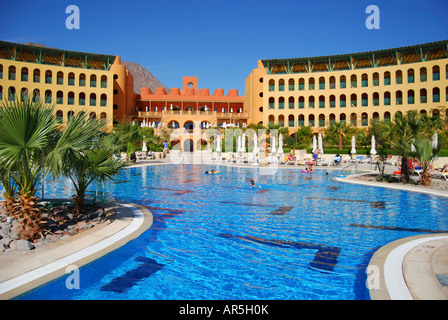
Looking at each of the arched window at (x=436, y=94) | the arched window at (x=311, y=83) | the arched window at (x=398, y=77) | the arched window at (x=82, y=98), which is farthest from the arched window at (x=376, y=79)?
the arched window at (x=82, y=98)

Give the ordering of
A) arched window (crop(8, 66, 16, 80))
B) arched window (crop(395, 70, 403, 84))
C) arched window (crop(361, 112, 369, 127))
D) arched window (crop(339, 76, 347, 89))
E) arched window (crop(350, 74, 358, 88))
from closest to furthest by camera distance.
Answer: arched window (crop(8, 66, 16, 80)), arched window (crop(395, 70, 403, 84)), arched window (crop(361, 112, 369, 127)), arched window (crop(350, 74, 358, 88)), arched window (crop(339, 76, 347, 89))

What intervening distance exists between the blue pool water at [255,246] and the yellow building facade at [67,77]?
32.0m

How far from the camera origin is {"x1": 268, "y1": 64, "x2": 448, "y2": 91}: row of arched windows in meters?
39.3

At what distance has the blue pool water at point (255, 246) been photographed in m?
4.16

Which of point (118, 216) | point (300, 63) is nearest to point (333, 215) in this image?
point (118, 216)

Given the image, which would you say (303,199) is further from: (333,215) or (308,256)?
(308,256)

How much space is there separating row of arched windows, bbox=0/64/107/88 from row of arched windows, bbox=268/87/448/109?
80.6ft

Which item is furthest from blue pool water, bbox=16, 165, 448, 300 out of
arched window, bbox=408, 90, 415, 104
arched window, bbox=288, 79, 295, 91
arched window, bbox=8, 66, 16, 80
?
arched window, bbox=8, 66, 16, 80

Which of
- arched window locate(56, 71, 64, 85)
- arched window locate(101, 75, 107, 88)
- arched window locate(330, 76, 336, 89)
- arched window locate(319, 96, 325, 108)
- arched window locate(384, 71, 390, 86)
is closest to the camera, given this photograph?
arched window locate(56, 71, 64, 85)

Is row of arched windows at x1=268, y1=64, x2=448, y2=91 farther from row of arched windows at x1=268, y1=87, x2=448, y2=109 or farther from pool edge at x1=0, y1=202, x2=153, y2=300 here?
pool edge at x1=0, y1=202, x2=153, y2=300

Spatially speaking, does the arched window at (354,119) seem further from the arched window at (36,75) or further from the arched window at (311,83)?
the arched window at (36,75)

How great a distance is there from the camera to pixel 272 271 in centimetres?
467

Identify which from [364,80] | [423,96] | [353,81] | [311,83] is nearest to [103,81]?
[311,83]
